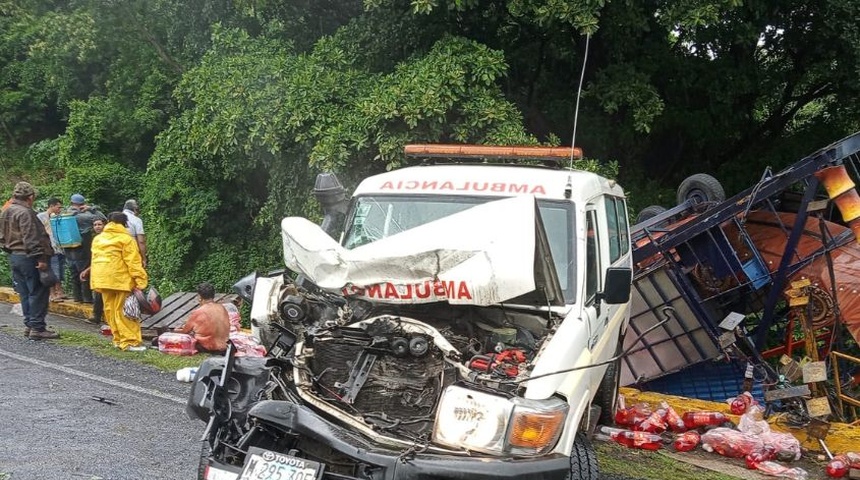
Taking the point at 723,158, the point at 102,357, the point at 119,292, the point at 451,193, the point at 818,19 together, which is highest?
the point at 818,19

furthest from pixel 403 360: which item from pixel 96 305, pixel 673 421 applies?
pixel 96 305

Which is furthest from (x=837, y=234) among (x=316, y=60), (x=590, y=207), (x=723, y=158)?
(x=316, y=60)

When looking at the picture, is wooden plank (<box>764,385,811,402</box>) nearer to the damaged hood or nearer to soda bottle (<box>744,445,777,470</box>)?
soda bottle (<box>744,445,777,470</box>)

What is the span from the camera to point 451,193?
5.48 m

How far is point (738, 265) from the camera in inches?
313

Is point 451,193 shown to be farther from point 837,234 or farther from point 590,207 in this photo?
point 837,234

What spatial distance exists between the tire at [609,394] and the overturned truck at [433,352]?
0.70 meters

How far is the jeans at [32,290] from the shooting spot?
9.07m

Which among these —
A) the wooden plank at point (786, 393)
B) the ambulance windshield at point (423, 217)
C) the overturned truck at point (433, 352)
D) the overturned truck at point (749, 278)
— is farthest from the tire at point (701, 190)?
the ambulance windshield at point (423, 217)

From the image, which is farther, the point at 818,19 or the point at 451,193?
the point at 818,19

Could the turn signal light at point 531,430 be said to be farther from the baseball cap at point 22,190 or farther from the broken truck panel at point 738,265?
the baseball cap at point 22,190

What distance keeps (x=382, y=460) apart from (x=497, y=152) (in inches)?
126

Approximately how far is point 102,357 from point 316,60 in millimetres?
4691

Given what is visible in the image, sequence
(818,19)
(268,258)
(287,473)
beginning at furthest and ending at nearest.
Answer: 1. (268,258)
2. (818,19)
3. (287,473)
